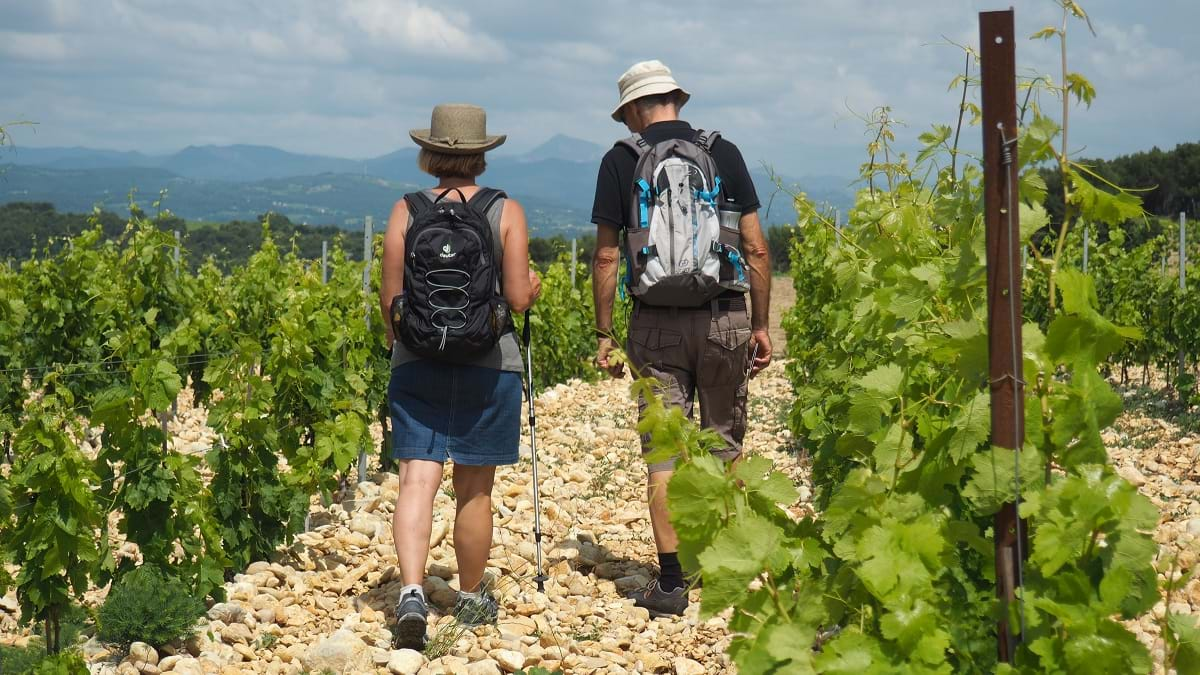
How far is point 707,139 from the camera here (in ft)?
13.7

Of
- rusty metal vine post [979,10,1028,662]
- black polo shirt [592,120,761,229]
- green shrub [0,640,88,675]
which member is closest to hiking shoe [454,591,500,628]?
green shrub [0,640,88,675]

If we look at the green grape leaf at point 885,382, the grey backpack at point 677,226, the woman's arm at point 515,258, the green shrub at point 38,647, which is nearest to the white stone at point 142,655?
the green shrub at point 38,647

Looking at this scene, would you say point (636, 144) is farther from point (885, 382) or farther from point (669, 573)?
point (885, 382)

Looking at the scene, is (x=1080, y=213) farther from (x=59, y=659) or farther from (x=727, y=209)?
(x=59, y=659)

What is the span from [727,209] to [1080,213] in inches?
77.6

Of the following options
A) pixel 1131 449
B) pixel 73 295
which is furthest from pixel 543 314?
pixel 1131 449

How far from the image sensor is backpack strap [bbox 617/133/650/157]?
4141mm

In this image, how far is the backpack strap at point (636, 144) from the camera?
4.14 metres

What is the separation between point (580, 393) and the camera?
1191 cm

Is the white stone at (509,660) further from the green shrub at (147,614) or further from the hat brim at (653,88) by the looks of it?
the hat brim at (653,88)

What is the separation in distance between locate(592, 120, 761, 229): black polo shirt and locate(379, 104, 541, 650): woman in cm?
35

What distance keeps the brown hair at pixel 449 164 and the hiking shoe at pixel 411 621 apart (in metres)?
1.41

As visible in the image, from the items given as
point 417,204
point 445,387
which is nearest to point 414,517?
point 445,387

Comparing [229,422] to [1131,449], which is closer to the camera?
[229,422]
